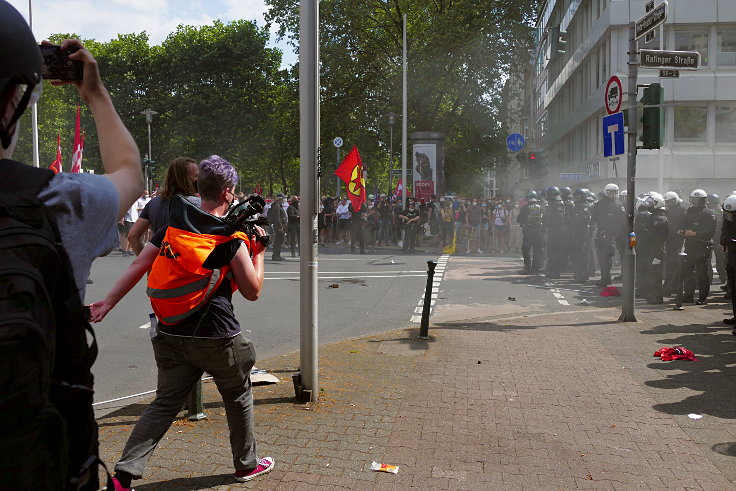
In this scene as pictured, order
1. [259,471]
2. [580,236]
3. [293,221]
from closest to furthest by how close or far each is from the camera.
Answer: [259,471] → [580,236] → [293,221]

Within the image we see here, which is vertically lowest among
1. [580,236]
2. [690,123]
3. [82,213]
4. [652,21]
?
[580,236]

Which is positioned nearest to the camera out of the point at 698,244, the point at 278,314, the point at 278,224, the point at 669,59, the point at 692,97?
the point at 669,59

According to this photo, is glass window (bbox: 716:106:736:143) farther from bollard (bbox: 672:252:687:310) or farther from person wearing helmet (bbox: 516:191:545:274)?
bollard (bbox: 672:252:687:310)

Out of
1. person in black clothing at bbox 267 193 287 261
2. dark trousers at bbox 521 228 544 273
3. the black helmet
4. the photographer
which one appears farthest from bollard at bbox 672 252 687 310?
the black helmet

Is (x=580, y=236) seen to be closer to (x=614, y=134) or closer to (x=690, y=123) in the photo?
(x=614, y=134)

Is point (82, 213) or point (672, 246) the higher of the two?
point (82, 213)

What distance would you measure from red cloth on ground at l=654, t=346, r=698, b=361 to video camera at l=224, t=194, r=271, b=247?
17.6ft

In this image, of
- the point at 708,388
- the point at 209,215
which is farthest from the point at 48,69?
the point at 708,388

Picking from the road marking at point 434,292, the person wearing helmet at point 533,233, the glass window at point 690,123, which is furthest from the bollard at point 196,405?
the glass window at point 690,123

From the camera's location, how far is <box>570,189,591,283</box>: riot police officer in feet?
51.6

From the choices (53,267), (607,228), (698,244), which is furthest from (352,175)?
(53,267)

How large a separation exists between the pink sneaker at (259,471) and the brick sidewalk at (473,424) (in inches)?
1.7

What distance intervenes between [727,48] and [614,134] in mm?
24567

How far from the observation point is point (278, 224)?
67.6 ft
